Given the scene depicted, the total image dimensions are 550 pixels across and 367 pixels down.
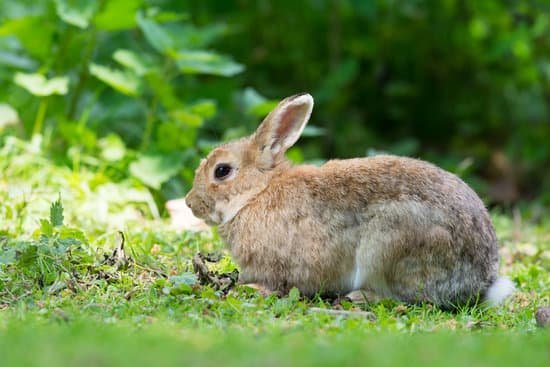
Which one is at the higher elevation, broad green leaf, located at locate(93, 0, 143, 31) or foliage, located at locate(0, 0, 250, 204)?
broad green leaf, located at locate(93, 0, 143, 31)

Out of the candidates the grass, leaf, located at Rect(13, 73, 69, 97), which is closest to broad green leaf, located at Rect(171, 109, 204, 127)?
the grass

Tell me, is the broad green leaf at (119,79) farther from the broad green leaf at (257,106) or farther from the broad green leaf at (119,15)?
the broad green leaf at (257,106)

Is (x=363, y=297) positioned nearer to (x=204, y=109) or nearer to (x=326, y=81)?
(x=204, y=109)

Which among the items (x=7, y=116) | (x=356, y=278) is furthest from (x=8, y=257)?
(x=7, y=116)

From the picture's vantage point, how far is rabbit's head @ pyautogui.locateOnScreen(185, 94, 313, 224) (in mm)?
5363

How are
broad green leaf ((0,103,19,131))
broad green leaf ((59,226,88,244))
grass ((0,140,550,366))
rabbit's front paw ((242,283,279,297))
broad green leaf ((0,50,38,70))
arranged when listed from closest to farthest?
grass ((0,140,550,366)) < rabbit's front paw ((242,283,279,297)) < broad green leaf ((59,226,88,244)) < broad green leaf ((0,103,19,131)) < broad green leaf ((0,50,38,70))

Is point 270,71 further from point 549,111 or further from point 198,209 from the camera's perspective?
point 198,209

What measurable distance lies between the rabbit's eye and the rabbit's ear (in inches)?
8.2

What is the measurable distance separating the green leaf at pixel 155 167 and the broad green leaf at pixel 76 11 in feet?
3.83

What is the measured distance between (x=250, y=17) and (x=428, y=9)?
2063 millimetres

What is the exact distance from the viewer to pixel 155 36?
24.2 ft

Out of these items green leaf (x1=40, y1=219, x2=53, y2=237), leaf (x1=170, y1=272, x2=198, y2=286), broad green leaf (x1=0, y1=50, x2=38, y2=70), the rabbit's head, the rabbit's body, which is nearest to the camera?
leaf (x1=170, y1=272, x2=198, y2=286)

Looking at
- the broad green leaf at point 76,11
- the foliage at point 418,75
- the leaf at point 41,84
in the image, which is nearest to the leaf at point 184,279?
the leaf at point 41,84

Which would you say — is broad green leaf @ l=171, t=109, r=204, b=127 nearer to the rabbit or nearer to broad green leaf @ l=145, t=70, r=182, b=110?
broad green leaf @ l=145, t=70, r=182, b=110
